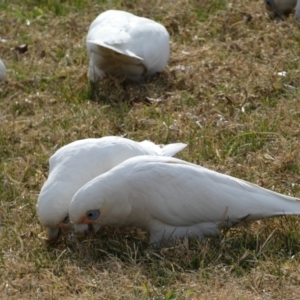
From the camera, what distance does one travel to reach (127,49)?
664 centimetres

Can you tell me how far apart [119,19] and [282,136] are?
6.89ft

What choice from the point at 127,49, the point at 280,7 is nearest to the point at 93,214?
the point at 127,49

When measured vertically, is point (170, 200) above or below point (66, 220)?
above

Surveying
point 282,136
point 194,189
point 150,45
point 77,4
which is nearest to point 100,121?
point 150,45

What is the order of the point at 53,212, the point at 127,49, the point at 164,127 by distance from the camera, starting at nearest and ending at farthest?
the point at 53,212 → the point at 164,127 → the point at 127,49

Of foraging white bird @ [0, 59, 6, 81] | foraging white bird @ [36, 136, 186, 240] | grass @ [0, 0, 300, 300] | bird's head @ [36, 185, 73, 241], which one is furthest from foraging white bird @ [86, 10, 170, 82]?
bird's head @ [36, 185, 73, 241]

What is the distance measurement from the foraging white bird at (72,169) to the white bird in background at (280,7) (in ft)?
9.75

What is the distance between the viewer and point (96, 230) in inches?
185

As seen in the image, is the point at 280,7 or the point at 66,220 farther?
the point at 280,7

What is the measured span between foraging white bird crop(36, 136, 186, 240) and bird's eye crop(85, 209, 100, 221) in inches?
7.4

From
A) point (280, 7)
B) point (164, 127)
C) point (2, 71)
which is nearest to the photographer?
point (164, 127)

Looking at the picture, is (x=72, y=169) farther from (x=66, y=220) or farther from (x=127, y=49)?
(x=127, y=49)

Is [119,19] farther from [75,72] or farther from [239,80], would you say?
[239,80]

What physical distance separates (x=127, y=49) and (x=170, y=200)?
234 cm
